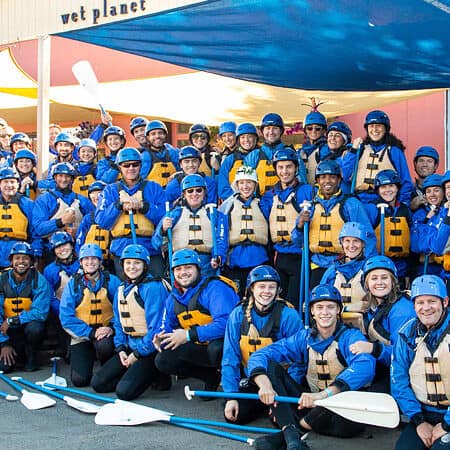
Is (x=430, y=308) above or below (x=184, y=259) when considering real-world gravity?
below

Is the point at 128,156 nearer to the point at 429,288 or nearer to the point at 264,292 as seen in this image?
the point at 264,292

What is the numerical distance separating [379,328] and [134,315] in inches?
77.6

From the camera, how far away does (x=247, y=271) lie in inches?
261

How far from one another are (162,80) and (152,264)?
184 inches

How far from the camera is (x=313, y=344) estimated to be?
4855 mm

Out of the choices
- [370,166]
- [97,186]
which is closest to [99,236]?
[97,186]

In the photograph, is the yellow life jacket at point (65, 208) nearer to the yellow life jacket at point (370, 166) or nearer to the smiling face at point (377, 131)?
the yellow life jacket at point (370, 166)

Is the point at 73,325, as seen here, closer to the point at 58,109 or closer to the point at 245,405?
the point at 245,405

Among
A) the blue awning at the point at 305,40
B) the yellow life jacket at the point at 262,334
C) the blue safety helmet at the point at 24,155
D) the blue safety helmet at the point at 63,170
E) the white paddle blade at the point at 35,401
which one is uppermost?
the blue awning at the point at 305,40

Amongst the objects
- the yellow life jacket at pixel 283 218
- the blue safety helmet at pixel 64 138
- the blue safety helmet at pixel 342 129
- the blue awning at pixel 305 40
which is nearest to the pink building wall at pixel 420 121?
the blue awning at pixel 305 40

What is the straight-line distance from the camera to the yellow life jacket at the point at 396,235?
→ 6266 millimetres

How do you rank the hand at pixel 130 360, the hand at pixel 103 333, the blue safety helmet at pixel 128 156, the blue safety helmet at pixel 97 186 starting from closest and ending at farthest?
the hand at pixel 130 360 → the hand at pixel 103 333 → the blue safety helmet at pixel 128 156 → the blue safety helmet at pixel 97 186

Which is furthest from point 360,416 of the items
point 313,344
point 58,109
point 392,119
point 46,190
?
point 58,109

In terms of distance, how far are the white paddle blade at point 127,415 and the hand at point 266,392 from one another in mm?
724
